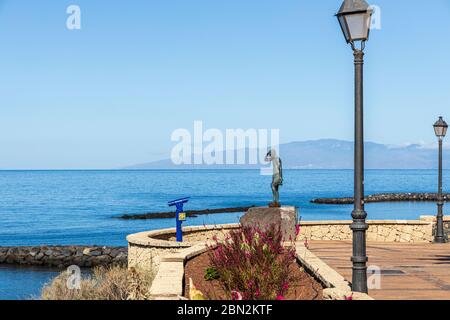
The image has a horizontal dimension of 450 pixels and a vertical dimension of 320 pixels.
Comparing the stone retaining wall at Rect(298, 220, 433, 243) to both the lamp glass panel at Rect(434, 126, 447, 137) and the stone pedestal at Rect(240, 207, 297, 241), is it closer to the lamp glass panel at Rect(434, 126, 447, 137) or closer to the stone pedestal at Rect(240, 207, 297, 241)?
the lamp glass panel at Rect(434, 126, 447, 137)

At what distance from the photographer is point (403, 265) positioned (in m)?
15.5

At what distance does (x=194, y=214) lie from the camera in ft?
317

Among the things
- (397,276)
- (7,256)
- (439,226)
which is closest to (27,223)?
(7,256)

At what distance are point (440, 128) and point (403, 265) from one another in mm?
8428

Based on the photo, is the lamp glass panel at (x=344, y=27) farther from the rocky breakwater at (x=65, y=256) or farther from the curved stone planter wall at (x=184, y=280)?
the rocky breakwater at (x=65, y=256)

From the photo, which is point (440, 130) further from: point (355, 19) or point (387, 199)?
point (387, 199)

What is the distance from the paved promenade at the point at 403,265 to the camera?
37.1 ft

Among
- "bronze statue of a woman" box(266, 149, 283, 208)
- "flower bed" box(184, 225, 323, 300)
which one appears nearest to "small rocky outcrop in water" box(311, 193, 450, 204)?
"bronze statue of a woman" box(266, 149, 283, 208)

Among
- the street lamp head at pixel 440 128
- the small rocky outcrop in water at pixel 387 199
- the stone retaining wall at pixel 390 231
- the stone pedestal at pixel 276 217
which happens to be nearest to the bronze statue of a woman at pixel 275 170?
the stone pedestal at pixel 276 217

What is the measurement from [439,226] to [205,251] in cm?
1124

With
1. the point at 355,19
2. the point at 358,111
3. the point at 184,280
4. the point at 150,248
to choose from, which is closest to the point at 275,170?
the point at 150,248

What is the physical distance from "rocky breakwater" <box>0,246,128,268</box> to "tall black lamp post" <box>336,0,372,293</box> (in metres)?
32.3

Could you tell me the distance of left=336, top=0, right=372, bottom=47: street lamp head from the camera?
9781 mm
